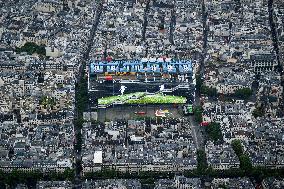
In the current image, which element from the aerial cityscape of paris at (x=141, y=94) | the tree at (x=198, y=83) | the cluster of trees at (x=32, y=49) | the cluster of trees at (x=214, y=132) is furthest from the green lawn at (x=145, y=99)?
the cluster of trees at (x=32, y=49)

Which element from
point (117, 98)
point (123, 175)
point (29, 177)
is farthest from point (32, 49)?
point (123, 175)

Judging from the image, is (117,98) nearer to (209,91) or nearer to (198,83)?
(198,83)

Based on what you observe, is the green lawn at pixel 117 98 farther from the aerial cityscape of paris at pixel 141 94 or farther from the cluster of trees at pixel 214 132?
the cluster of trees at pixel 214 132

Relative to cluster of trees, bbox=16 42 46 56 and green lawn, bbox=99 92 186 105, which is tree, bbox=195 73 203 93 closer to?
green lawn, bbox=99 92 186 105

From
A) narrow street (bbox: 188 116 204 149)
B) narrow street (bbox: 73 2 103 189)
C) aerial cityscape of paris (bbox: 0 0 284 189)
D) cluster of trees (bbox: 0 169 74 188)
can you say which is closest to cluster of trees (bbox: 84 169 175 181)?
aerial cityscape of paris (bbox: 0 0 284 189)

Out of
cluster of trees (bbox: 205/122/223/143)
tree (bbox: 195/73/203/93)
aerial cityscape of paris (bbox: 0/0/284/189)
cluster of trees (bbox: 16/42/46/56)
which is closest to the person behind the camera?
aerial cityscape of paris (bbox: 0/0/284/189)
